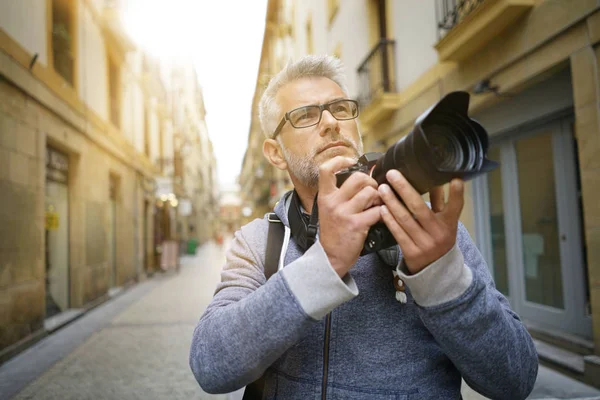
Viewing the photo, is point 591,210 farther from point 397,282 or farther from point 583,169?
point 397,282

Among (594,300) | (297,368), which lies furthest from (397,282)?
(594,300)

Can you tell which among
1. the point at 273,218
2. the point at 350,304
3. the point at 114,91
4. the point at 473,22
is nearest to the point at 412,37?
the point at 473,22

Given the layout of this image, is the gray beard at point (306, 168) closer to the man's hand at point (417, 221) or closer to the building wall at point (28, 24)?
the man's hand at point (417, 221)

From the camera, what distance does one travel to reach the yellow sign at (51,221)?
659cm

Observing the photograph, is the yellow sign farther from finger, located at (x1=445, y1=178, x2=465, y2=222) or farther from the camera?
finger, located at (x1=445, y1=178, x2=465, y2=222)

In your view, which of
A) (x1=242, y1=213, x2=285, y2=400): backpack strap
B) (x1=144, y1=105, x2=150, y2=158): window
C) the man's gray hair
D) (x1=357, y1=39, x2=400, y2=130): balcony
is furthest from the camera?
(x1=144, y1=105, x2=150, y2=158): window

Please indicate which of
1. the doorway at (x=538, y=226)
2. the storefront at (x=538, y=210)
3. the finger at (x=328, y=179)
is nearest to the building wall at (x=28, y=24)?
the finger at (x=328, y=179)

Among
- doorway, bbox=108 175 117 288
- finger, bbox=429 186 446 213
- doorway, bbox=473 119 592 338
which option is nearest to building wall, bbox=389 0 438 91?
doorway, bbox=473 119 592 338

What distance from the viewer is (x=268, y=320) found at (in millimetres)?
1033

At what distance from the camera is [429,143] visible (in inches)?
38.1

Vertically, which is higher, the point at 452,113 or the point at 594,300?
the point at 452,113

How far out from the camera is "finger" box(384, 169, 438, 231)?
96cm

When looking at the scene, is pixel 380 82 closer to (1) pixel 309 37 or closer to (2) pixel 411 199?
(2) pixel 411 199

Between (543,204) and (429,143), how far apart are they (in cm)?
481
